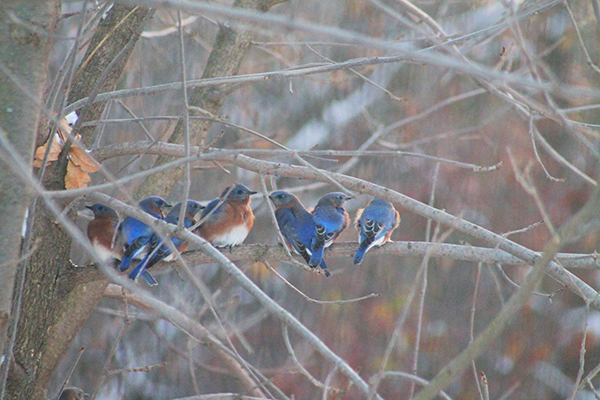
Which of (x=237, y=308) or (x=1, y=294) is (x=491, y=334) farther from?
(x=237, y=308)

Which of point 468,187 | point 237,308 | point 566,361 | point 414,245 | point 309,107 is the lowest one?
point 566,361

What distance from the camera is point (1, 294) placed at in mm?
2645

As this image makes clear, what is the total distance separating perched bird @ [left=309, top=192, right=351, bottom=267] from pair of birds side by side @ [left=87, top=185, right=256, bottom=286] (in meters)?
0.61

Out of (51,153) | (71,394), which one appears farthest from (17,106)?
(71,394)

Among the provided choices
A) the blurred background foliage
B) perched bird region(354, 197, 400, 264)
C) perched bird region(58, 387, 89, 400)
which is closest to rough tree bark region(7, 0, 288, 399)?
perched bird region(58, 387, 89, 400)

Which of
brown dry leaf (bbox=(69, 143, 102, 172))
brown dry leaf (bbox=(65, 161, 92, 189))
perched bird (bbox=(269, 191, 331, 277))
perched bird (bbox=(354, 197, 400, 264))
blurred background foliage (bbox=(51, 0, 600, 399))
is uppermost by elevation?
brown dry leaf (bbox=(69, 143, 102, 172))

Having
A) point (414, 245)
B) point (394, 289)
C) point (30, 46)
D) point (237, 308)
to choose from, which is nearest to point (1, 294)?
point (30, 46)

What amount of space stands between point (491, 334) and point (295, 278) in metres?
7.19

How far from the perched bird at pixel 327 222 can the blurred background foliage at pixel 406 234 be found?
9.53 ft

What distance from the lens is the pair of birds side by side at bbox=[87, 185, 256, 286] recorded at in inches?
179

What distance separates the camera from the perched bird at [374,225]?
473 centimetres

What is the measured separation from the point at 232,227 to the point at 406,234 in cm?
458

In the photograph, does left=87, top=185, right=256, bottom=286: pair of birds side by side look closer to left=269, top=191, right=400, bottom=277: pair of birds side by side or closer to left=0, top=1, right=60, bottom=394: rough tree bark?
left=269, top=191, right=400, bottom=277: pair of birds side by side

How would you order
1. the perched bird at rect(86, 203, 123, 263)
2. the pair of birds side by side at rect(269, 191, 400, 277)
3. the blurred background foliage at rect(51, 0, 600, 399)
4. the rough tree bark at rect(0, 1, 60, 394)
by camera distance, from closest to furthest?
the rough tree bark at rect(0, 1, 60, 394) → the pair of birds side by side at rect(269, 191, 400, 277) → the perched bird at rect(86, 203, 123, 263) → the blurred background foliage at rect(51, 0, 600, 399)
